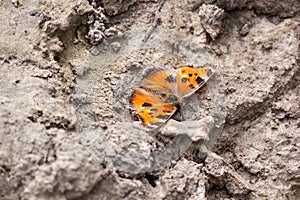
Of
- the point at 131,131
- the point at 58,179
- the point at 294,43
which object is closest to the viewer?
the point at 58,179

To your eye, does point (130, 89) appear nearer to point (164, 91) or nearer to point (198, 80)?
point (164, 91)

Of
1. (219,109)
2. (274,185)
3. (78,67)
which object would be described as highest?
(78,67)

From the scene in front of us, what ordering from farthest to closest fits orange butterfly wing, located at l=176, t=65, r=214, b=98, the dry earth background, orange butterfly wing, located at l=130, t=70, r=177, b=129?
orange butterfly wing, located at l=176, t=65, r=214, b=98 < orange butterfly wing, located at l=130, t=70, r=177, b=129 < the dry earth background

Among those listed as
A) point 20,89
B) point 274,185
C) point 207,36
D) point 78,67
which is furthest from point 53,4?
point 274,185

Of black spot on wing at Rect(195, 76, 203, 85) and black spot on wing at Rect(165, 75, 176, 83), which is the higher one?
black spot on wing at Rect(195, 76, 203, 85)

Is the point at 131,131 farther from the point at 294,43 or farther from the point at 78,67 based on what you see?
the point at 294,43

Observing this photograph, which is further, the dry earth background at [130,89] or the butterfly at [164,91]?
the butterfly at [164,91]

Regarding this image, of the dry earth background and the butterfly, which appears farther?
the butterfly
